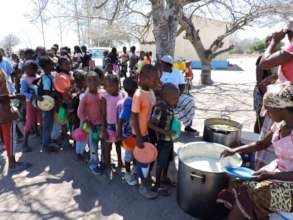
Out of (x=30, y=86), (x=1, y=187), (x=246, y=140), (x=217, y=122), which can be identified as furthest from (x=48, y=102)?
(x=246, y=140)

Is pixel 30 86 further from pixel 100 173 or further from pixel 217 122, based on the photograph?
pixel 217 122

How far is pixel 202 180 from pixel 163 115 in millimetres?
783

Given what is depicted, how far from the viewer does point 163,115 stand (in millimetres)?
3061

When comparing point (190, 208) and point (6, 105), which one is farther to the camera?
point (6, 105)

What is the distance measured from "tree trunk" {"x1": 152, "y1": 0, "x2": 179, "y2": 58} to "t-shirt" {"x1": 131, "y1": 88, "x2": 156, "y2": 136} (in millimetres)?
3280

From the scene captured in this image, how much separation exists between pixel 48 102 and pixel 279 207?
3.42 metres

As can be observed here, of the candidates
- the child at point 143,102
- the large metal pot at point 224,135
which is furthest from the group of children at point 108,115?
the large metal pot at point 224,135

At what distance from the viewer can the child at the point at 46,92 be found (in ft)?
14.2

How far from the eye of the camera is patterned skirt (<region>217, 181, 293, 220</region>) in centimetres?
197

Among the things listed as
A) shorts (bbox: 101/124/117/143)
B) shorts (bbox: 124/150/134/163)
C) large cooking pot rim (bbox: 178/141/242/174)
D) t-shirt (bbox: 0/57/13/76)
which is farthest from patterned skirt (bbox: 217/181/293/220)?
t-shirt (bbox: 0/57/13/76)

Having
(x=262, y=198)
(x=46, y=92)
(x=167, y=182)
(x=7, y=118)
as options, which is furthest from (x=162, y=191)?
(x=46, y=92)

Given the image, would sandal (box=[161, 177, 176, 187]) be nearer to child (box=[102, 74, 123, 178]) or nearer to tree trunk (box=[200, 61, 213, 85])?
child (box=[102, 74, 123, 178])

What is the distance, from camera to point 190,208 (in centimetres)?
292

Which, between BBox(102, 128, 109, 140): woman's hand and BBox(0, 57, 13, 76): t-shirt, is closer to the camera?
BBox(102, 128, 109, 140): woman's hand
